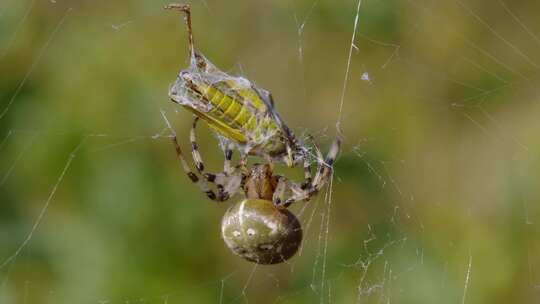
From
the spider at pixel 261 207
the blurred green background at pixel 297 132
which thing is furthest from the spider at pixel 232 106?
the blurred green background at pixel 297 132

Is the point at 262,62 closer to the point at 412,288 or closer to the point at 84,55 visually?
the point at 84,55

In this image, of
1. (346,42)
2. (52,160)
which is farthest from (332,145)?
(52,160)

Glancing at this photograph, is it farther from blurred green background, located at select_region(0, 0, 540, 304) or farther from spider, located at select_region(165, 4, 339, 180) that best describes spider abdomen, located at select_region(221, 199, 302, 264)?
blurred green background, located at select_region(0, 0, 540, 304)

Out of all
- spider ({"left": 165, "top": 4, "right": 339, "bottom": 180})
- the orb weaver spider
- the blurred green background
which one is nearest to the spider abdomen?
the orb weaver spider

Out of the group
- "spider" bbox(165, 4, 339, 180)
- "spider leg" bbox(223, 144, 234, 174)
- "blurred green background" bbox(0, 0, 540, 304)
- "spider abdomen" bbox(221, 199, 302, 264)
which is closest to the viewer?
"spider" bbox(165, 4, 339, 180)

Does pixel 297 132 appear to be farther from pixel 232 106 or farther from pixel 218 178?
pixel 232 106

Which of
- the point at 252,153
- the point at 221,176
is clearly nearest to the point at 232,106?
the point at 252,153
